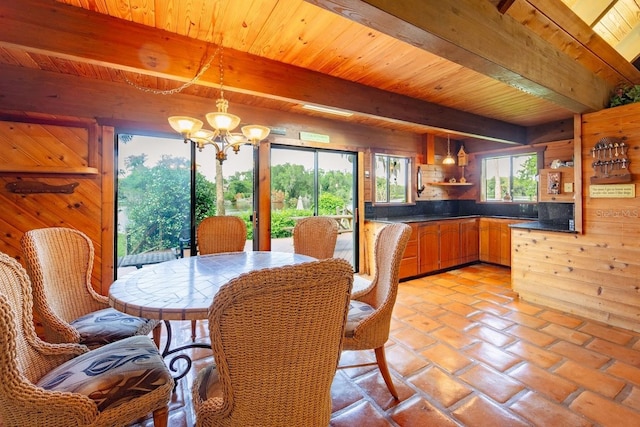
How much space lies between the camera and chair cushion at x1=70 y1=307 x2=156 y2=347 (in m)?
1.67

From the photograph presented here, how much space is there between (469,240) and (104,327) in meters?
5.39

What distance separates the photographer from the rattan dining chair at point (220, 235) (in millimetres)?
2814

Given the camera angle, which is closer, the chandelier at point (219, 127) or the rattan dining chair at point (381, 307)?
the rattan dining chair at point (381, 307)

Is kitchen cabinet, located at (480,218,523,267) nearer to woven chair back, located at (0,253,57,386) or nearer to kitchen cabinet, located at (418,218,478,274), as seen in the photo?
kitchen cabinet, located at (418,218,478,274)

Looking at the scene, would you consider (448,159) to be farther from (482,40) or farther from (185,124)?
(185,124)

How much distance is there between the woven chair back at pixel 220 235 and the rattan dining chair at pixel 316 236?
573 millimetres

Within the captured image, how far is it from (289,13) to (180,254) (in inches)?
110

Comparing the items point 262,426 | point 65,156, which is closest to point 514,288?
point 262,426

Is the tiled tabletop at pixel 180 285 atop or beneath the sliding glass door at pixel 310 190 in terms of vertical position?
beneath

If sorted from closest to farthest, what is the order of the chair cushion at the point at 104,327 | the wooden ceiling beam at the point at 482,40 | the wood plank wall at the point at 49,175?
the wooden ceiling beam at the point at 482,40
the chair cushion at the point at 104,327
the wood plank wall at the point at 49,175

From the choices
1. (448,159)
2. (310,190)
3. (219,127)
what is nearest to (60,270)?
(219,127)

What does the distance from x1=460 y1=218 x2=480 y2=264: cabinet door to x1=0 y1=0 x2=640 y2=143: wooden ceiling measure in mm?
2534

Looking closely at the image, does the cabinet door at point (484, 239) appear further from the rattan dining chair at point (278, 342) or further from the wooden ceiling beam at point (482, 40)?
the rattan dining chair at point (278, 342)

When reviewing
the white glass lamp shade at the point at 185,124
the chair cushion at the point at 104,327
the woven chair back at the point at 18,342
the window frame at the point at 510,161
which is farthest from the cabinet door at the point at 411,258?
the woven chair back at the point at 18,342
